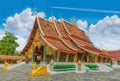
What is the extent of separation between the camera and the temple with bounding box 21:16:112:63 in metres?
19.3

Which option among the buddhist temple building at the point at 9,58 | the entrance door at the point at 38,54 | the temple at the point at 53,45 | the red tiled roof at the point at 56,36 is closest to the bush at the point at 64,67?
the temple at the point at 53,45

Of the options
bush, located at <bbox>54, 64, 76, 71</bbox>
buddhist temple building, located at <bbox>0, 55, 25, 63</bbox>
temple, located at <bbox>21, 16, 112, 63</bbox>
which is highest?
temple, located at <bbox>21, 16, 112, 63</bbox>

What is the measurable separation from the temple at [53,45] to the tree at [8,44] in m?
22.8

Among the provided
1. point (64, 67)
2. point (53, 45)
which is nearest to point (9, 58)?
point (53, 45)

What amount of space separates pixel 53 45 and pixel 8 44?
28036 millimetres

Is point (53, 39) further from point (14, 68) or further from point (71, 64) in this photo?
point (14, 68)

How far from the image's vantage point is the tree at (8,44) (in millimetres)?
44875

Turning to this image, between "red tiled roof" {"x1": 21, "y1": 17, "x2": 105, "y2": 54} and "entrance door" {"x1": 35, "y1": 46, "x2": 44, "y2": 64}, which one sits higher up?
"red tiled roof" {"x1": 21, "y1": 17, "x2": 105, "y2": 54}

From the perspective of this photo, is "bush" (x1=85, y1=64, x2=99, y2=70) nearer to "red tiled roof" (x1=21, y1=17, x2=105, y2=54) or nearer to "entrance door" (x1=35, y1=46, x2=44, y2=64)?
"red tiled roof" (x1=21, y1=17, x2=105, y2=54)

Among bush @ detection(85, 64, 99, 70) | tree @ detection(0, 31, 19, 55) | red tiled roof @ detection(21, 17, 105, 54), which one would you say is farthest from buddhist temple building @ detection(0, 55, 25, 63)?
bush @ detection(85, 64, 99, 70)

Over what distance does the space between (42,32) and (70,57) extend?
3936 millimetres

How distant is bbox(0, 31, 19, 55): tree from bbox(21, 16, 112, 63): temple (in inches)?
899

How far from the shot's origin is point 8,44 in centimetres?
4500

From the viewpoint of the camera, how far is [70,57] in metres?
21.2
